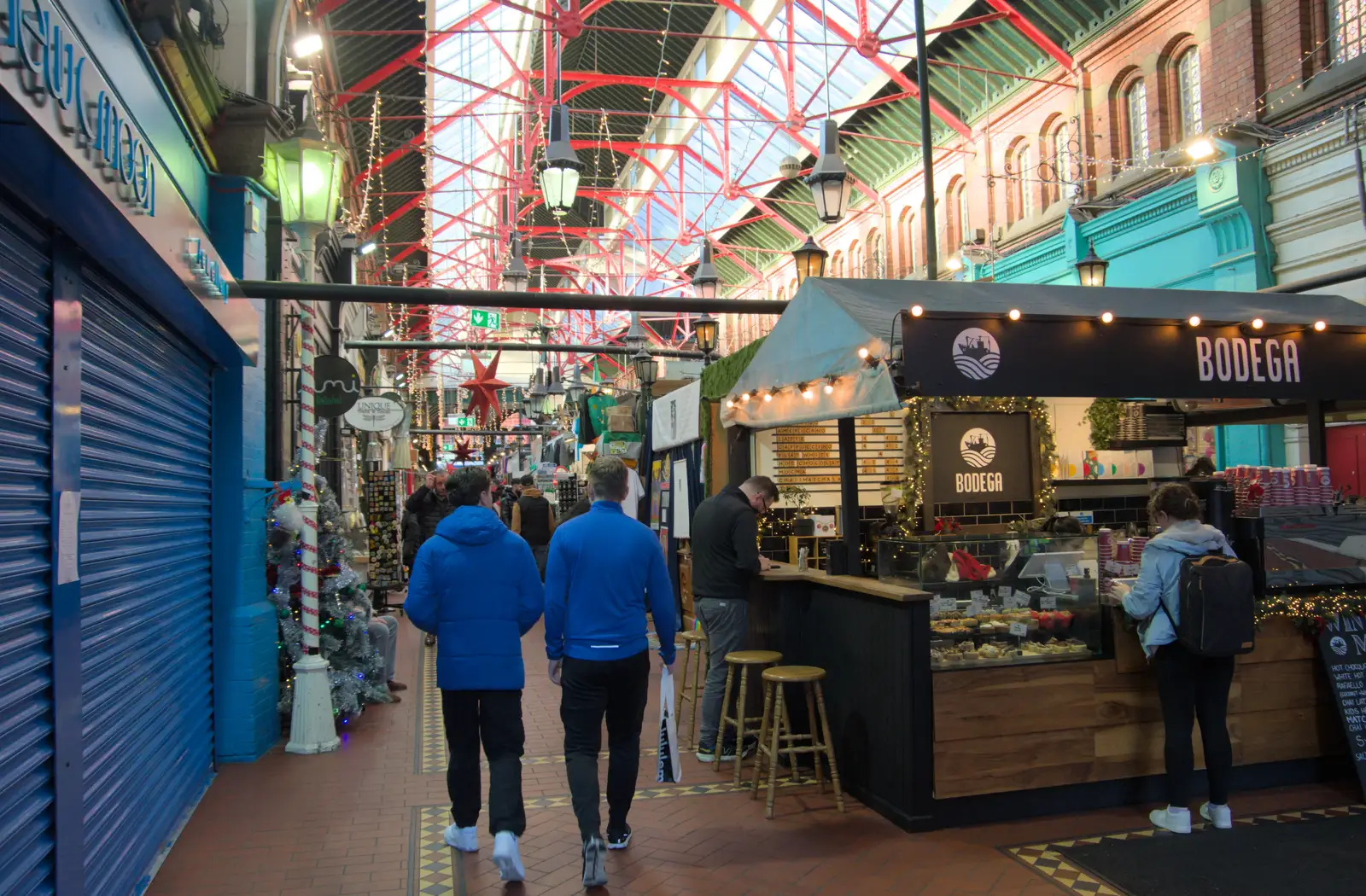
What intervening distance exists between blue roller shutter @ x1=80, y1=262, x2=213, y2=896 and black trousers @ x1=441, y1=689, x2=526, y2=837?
1317 mm

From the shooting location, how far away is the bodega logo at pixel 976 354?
5.39 metres

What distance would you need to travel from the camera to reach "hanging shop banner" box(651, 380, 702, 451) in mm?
10945

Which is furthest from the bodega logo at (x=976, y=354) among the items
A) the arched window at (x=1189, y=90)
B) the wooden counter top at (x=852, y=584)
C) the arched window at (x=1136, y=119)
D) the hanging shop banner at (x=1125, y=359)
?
the arched window at (x=1136, y=119)

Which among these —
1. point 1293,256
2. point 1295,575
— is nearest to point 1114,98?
point 1293,256

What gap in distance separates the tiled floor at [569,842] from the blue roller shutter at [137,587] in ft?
1.18

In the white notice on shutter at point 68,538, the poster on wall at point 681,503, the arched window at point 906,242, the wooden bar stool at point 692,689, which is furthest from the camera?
the arched window at point 906,242

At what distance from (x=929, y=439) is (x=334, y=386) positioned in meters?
5.79

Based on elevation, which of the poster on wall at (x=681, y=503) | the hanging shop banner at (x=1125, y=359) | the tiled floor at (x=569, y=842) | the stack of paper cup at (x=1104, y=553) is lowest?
the tiled floor at (x=569, y=842)

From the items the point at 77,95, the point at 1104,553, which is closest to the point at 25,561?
the point at 77,95

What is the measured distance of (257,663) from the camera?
669cm

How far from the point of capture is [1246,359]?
614 cm

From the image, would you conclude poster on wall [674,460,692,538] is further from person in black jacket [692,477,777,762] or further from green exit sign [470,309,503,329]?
green exit sign [470,309,503,329]

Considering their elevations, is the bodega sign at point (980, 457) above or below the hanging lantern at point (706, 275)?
below

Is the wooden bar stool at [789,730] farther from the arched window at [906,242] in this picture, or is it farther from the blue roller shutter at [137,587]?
the arched window at [906,242]
